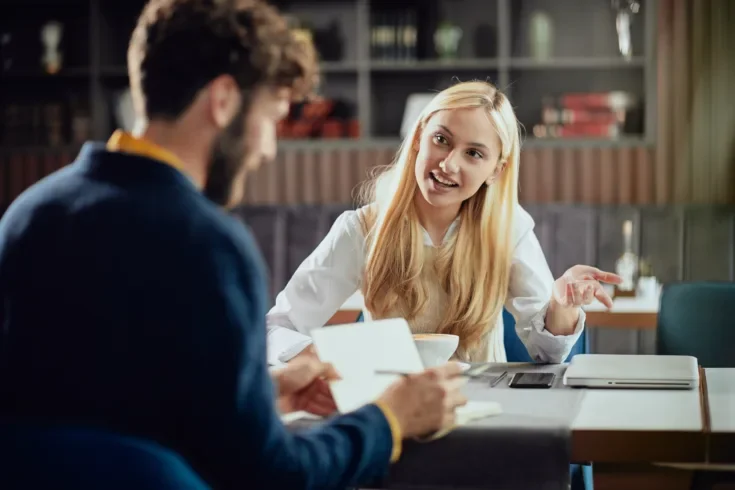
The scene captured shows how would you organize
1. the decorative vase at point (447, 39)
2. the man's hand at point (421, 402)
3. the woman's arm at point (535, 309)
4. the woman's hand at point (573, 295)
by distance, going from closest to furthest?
the man's hand at point (421, 402) < the woman's hand at point (573, 295) < the woman's arm at point (535, 309) < the decorative vase at point (447, 39)

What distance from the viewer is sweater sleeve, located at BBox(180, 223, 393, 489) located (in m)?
1.08

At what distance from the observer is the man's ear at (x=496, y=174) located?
2359 millimetres

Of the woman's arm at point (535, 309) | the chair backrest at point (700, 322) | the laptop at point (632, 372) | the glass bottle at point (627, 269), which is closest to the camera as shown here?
the laptop at point (632, 372)

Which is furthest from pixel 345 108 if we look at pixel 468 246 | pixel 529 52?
pixel 468 246

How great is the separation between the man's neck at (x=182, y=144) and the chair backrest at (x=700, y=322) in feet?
6.36

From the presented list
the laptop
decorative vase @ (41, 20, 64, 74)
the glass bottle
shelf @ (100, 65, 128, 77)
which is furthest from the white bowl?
decorative vase @ (41, 20, 64, 74)

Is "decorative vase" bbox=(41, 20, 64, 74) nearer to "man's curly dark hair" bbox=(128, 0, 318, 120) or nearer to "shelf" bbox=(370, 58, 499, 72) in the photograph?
"shelf" bbox=(370, 58, 499, 72)

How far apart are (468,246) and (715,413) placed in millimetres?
917

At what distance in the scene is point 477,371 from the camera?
192 cm

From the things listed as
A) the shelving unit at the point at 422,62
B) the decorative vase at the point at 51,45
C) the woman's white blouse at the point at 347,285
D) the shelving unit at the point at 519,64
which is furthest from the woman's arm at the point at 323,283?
the decorative vase at the point at 51,45

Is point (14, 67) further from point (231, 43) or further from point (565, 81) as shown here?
point (231, 43)

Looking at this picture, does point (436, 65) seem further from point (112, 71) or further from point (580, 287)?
point (580, 287)

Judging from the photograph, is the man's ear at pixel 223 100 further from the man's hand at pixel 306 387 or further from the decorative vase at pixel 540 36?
the decorative vase at pixel 540 36

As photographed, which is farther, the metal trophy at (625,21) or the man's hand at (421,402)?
the metal trophy at (625,21)
